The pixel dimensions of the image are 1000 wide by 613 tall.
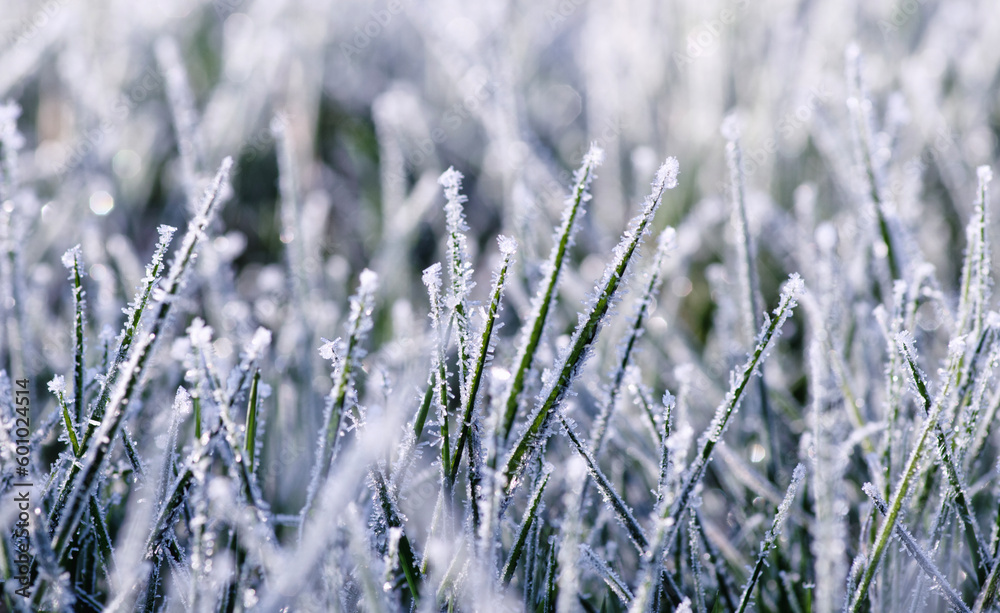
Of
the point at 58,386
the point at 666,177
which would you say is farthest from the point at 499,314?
the point at 58,386

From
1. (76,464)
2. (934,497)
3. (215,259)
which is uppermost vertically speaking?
(215,259)

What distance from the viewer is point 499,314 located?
52 centimetres

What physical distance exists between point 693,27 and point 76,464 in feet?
4.78

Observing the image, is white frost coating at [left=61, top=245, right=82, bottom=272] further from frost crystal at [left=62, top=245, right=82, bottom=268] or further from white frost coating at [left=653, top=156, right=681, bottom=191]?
white frost coating at [left=653, top=156, right=681, bottom=191]

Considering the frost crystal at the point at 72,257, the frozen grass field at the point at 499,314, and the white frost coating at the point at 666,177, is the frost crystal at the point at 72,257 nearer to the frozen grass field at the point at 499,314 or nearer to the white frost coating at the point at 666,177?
the frozen grass field at the point at 499,314

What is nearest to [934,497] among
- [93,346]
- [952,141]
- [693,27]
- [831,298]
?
[831,298]

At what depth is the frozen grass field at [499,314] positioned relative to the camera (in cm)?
52

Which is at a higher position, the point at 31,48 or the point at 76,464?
the point at 31,48

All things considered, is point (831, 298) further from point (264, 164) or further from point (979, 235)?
point (264, 164)

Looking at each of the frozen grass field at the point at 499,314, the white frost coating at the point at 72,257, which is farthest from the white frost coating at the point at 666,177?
the white frost coating at the point at 72,257

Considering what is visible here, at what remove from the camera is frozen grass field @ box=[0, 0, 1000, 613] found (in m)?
0.52

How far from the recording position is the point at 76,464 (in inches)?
22.2

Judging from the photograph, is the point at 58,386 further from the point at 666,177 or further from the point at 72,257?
the point at 666,177

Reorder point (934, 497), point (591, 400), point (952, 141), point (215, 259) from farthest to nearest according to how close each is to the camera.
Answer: point (952, 141)
point (215, 259)
point (591, 400)
point (934, 497)
